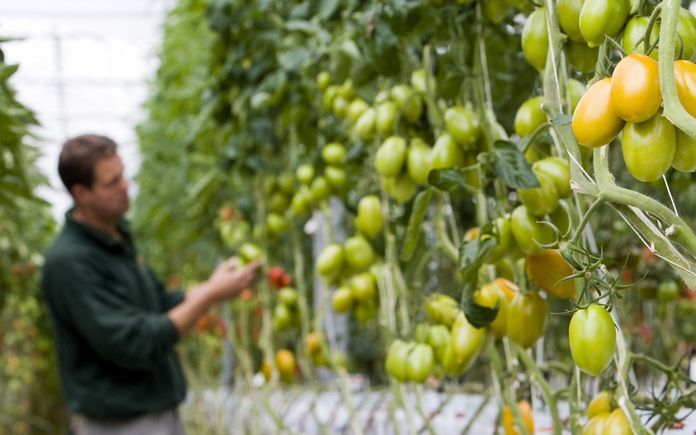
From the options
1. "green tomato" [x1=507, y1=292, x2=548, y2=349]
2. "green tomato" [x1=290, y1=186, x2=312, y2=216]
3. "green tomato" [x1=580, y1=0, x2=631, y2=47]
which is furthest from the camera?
"green tomato" [x1=290, y1=186, x2=312, y2=216]

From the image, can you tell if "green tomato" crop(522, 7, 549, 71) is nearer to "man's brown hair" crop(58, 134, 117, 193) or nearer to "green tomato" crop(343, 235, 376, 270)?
"green tomato" crop(343, 235, 376, 270)

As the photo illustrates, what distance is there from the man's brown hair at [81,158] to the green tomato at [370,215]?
967 millimetres

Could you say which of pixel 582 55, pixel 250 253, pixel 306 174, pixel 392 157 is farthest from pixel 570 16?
pixel 250 253

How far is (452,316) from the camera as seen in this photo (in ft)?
3.28

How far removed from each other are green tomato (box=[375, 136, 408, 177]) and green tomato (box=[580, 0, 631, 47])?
46cm

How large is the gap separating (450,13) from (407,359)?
0.42 m

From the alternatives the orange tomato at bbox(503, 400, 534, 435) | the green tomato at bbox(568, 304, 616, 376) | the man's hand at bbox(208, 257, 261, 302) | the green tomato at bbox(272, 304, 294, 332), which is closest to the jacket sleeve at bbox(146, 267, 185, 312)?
the man's hand at bbox(208, 257, 261, 302)

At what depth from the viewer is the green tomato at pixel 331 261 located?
1348 millimetres

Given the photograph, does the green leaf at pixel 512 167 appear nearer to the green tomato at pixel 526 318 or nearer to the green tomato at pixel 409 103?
the green tomato at pixel 526 318

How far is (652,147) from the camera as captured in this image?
502 millimetres

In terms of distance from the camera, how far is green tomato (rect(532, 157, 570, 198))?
770mm

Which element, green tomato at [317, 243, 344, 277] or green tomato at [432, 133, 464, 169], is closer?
green tomato at [432, 133, 464, 169]

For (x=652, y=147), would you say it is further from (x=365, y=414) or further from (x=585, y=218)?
(x=365, y=414)

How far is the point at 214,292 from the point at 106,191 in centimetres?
37
